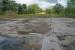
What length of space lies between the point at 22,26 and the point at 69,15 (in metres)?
1.26

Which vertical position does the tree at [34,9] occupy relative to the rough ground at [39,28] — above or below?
above

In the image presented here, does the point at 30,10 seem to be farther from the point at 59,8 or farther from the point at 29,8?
the point at 59,8

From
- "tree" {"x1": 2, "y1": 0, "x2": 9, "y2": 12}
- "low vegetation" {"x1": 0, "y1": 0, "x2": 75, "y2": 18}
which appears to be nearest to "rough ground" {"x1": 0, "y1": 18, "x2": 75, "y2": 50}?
"low vegetation" {"x1": 0, "y1": 0, "x2": 75, "y2": 18}

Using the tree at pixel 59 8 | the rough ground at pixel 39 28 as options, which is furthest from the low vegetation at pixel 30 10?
the rough ground at pixel 39 28

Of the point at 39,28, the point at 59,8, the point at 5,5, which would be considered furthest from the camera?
the point at 5,5

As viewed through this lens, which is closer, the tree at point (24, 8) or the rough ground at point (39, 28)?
the rough ground at point (39, 28)

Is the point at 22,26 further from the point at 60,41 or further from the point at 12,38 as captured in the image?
the point at 60,41

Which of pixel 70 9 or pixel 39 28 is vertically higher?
pixel 70 9

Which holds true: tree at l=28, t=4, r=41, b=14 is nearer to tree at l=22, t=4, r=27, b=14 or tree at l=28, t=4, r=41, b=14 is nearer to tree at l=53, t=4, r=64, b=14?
tree at l=22, t=4, r=27, b=14

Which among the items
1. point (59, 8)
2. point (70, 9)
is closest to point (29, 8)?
point (59, 8)

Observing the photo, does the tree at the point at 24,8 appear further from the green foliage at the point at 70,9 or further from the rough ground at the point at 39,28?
the green foliage at the point at 70,9

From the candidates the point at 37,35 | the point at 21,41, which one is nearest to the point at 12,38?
the point at 21,41

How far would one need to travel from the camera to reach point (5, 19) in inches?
170

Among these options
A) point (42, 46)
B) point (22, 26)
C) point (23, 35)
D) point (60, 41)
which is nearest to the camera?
point (42, 46)
